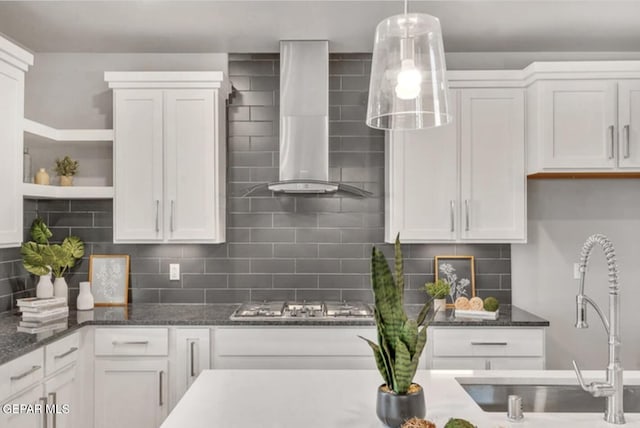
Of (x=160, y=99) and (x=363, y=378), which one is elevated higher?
(x=160, y=99)

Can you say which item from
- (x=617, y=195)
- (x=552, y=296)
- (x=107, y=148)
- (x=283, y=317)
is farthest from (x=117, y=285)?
(x=617, y=195)

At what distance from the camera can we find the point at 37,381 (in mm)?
2307

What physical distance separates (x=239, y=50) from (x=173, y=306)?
69.3 inches

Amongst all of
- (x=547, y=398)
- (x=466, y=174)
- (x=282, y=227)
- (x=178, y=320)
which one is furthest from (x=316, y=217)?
(x=547, y=398)

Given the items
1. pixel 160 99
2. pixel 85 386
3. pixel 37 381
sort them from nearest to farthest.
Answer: pixel 37 381 → pixel 85 386 → pixel 160 99

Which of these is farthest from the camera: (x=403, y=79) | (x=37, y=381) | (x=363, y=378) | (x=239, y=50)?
(x=239, y=50)

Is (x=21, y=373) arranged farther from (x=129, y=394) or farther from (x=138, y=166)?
(x=138, y=166)

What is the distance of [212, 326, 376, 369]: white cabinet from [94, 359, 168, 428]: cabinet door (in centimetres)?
39

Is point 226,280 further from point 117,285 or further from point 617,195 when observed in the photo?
point 617,195

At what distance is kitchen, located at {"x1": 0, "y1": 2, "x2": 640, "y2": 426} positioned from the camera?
11.0 feet

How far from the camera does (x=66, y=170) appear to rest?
10.6ft

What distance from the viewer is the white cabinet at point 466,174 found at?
3086 mm

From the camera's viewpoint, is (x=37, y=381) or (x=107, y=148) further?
(x=107, y=148)

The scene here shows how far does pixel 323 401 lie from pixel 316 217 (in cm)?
202
